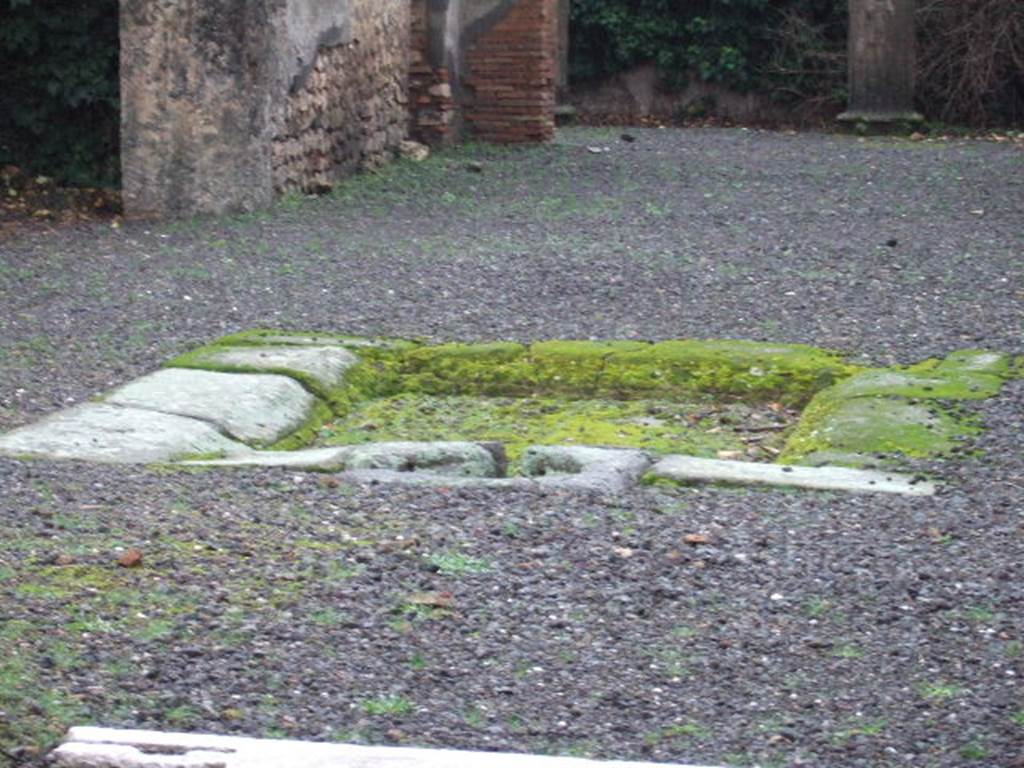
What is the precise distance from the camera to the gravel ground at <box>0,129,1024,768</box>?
3551 millimetres

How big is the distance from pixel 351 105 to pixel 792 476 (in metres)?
7.89

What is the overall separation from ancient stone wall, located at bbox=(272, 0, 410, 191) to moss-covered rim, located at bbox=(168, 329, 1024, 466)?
4.12 metres

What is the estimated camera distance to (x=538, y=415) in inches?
265

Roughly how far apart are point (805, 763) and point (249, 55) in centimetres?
796

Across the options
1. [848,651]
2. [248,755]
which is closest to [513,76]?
[848,651]

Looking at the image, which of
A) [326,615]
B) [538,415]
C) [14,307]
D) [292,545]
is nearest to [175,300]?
[14,307]

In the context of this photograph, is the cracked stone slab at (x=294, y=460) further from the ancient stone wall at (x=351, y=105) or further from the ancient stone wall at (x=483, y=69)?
the ancient stone wall at (x=483, y=69)

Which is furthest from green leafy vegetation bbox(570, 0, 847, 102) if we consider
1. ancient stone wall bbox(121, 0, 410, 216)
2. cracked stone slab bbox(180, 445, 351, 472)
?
cracked stone slab bbox(180, 445, 351, 472)

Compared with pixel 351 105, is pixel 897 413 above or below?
below

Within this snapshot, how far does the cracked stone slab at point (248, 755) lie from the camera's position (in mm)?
3098

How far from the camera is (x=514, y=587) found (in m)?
4.37

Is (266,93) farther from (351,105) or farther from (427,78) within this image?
(427,78)

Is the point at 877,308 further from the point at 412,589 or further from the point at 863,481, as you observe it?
the point at 412,589

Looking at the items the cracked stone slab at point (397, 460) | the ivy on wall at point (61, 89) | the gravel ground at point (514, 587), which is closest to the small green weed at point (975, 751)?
the gravel ground at point (514, 587)
